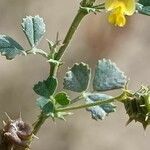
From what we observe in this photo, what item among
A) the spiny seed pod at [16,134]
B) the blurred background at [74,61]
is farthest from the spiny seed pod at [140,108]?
the blurred background at [74,61]

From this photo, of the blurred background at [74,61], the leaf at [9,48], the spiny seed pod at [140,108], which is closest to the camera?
the spiny seed pod at [140,108]

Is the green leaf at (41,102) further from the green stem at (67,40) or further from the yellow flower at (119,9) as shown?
the yellow flower at (119,9)

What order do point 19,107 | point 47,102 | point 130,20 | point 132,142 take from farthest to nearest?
point 130,20 < point 132,142 < point 19,107 < point 47,102

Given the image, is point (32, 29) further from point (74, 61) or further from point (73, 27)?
point (74, 61)

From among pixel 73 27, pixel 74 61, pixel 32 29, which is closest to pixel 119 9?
pixel 73 27

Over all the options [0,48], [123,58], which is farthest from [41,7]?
[0,48]

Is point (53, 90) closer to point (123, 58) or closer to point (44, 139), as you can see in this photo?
point (44, 139)
